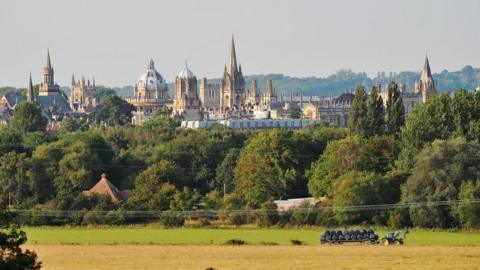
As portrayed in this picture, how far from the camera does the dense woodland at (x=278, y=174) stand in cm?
6544

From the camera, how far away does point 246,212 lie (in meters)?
67.6

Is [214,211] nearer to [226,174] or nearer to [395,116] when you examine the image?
[226,174]

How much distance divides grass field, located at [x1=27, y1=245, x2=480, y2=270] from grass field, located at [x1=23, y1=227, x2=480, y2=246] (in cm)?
254

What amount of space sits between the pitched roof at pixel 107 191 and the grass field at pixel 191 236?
711 centimetres

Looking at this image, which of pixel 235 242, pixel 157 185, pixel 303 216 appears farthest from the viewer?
pixel 157 185

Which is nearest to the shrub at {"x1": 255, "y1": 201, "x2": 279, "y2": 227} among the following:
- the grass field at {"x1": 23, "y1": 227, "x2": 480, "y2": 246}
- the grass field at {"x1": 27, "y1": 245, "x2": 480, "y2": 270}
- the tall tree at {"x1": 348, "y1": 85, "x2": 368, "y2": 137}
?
the grass field at {"x1": 23, "y1": 227, "x2": 480, "y2": 246}

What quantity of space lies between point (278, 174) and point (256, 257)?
26.7 m

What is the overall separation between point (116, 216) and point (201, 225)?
367 cm

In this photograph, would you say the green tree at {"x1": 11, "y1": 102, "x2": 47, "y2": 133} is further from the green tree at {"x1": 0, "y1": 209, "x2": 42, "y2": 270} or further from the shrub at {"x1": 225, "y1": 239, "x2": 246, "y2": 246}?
the green tree at {"x1": 0, "y1": 209, "x2": 42, "y2": 270}

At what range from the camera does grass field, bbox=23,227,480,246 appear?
5606cm

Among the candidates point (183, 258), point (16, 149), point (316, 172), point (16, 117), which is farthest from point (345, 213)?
point (16, 117)

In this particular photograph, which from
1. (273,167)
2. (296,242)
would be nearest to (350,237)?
(296,242)

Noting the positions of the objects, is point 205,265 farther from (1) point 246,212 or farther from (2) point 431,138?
(2) point 431,138

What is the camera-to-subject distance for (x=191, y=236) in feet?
195
